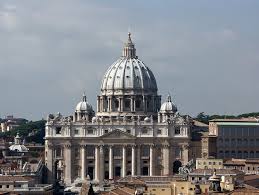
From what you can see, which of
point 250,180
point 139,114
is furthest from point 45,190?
point 139,114

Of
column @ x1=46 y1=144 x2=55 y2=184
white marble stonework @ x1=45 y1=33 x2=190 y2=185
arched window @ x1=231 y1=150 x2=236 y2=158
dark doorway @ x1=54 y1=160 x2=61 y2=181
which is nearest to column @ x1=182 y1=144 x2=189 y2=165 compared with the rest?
white marble stonework @ x1=45 y1=33 x2=190 y2=185

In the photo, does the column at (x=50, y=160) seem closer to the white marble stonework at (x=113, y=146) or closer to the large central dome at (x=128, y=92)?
the white marble stonework at (x=113, y=146)

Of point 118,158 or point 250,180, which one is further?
point 118,158

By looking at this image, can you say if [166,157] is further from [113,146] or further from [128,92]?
[128,92]

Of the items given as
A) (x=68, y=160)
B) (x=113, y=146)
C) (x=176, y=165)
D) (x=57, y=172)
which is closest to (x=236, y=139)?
(x=176, y=165)

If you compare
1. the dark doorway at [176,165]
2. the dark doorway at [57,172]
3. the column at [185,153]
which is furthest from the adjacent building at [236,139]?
the dark doorway at [57,172]

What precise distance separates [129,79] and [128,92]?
7.01ft

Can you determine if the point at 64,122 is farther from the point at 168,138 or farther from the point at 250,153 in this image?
the point at 250,153

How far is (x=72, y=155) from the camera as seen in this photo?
460ft

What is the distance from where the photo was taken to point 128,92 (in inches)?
6147

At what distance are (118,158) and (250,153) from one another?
48.7 feet

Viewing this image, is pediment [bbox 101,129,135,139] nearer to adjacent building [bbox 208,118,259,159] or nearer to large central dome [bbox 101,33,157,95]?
adjacent building [bbox 208,118,259,159]

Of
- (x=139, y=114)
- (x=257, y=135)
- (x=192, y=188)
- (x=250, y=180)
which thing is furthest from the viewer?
(x=139, y=114)

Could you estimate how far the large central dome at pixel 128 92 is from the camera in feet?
509
